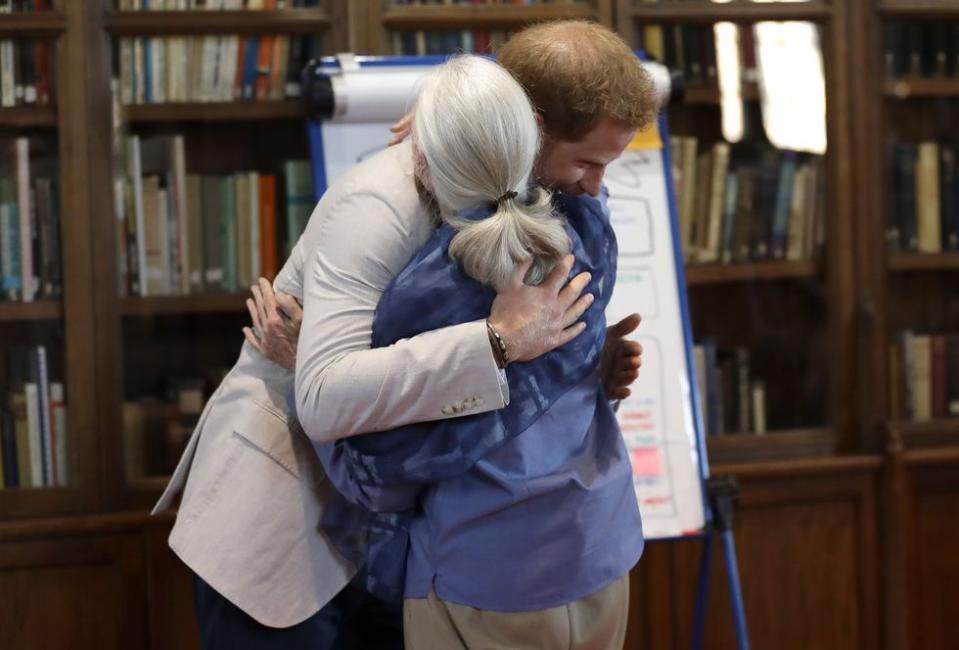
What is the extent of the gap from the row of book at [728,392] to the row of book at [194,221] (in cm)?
106

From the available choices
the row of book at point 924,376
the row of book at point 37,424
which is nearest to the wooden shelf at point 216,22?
the row of book at point 37,424

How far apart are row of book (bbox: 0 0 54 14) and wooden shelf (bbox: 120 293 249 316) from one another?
2.16 ft

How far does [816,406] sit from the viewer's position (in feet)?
9.87

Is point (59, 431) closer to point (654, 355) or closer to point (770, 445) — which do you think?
point (654, 355)

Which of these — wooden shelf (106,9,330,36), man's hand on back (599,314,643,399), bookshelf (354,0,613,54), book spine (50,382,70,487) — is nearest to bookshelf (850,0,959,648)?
bookshelf (354,0,613,54)

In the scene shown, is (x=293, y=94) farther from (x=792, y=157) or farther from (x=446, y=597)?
(x=446, y=597)

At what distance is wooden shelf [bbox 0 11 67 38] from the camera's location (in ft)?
8.32

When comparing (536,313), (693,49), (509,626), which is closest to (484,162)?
(536,313)

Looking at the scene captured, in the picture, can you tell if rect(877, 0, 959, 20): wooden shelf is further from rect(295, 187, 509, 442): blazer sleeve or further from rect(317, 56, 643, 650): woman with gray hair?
rect(295, 187, 509, 442): blazer sleeve

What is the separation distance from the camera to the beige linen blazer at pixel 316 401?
1399 millimetres

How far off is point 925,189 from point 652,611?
1.27 m

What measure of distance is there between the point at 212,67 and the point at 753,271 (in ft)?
4.57

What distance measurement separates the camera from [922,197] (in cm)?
305

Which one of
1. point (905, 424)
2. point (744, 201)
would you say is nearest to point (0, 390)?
point (744, 201)
